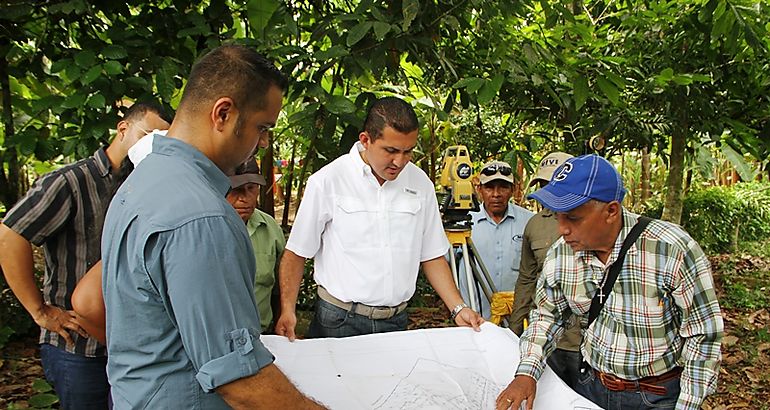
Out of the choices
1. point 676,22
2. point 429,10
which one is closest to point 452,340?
point 429,10

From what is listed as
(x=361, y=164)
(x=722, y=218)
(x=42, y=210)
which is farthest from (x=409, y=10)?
(x=722, y=218)

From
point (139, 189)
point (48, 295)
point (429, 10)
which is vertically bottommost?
point (48, 295)

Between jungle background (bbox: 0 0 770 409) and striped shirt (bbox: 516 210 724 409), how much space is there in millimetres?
1125

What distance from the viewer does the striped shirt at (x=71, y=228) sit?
6.18 ft

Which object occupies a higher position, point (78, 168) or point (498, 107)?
point (498, 107)

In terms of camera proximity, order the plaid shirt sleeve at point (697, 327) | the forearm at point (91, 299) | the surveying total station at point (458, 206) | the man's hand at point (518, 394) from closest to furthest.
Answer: the forearm at point (91, 299) → the plaid shirt sleeve at point (697, 327) → the man's hand at point (518, 394) → the surveying total station at point (458, 206)

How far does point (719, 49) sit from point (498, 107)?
1831 millimetres

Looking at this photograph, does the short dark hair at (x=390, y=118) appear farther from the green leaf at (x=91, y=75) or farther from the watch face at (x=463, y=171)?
the green leaf at (x=91, y=75)

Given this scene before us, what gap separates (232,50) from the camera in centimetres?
112

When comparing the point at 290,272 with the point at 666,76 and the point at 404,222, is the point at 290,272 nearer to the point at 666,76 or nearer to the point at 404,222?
the point at 404,222

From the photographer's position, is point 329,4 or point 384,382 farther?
point 329,4

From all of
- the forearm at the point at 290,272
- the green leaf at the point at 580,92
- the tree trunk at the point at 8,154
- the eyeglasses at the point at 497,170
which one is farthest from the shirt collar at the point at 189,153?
the eyeglasses at the point at 497,170

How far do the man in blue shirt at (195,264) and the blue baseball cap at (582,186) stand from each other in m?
0.86

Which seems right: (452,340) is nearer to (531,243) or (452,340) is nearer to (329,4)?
(531,243)
